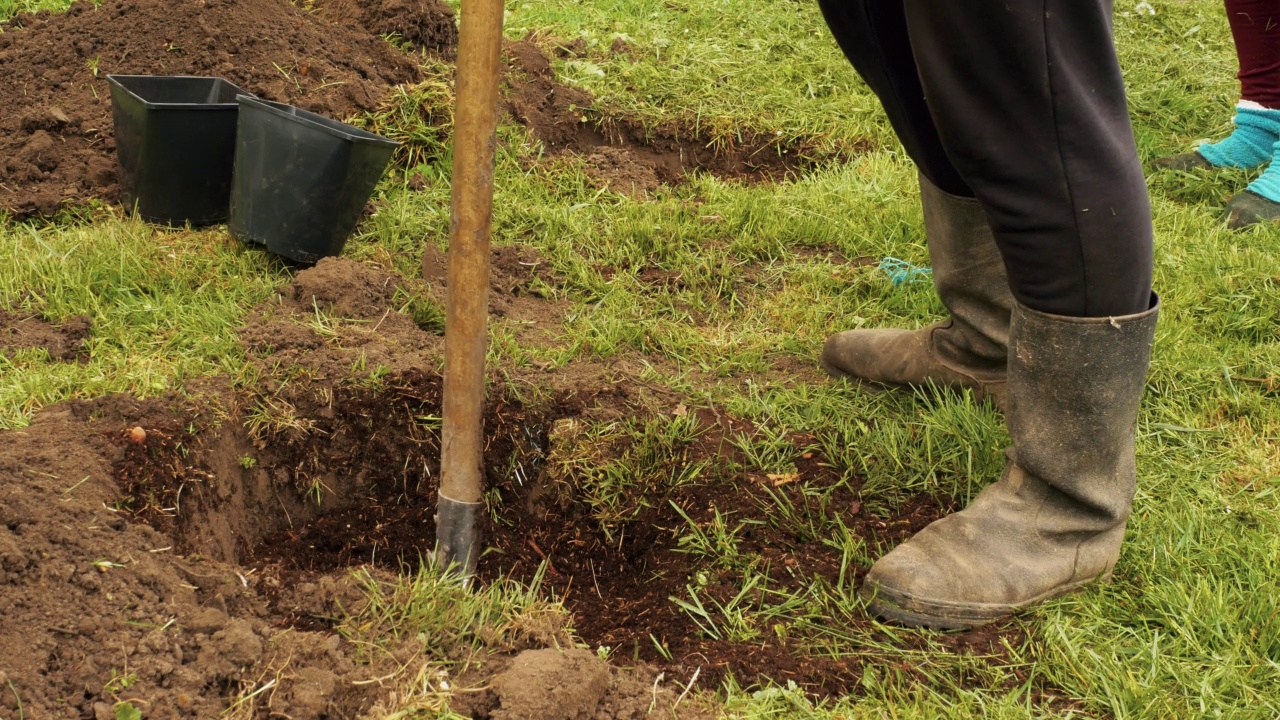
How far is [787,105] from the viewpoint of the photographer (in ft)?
14.9

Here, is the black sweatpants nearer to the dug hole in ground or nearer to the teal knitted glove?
the dug hole in ground

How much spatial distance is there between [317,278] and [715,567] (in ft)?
4.58

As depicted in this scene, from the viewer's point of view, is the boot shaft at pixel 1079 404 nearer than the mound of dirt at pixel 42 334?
Yes

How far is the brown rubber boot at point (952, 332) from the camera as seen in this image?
2527 mm

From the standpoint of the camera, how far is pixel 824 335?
10.4 feet

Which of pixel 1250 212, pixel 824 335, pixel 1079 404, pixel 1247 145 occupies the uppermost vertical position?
pixel 1247 145

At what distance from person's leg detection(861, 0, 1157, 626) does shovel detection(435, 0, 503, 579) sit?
68 cm

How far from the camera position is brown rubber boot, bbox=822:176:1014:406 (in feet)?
8.29

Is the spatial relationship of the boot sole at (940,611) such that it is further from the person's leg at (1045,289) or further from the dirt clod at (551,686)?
the dirt clod at (551,686)

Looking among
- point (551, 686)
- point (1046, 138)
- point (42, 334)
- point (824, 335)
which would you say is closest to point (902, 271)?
point (824, 335)

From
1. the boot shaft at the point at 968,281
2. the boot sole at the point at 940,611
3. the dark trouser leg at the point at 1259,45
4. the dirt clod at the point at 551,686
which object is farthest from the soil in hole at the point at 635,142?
the dirt clod at the point at 551,686

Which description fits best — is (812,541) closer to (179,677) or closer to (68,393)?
(179,677)

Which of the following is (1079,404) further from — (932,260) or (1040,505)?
(932,260)

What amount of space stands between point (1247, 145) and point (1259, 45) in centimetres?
36
